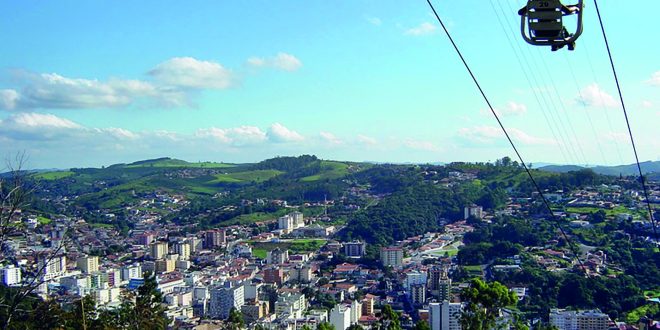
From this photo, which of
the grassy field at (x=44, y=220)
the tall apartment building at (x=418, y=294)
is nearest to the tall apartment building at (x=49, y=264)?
the grassy field at (x=44, y=220)

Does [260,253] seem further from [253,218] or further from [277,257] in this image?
[253,218]

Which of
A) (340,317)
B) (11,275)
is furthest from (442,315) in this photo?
(11,275)

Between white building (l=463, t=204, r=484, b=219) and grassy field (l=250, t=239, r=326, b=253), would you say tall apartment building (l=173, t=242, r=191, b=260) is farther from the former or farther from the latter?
white building (l=463, t=204, r=484, b=219)

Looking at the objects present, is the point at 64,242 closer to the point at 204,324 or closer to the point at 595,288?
the point at 204,324

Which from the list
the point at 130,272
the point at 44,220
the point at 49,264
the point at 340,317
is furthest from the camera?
the point at 44,220

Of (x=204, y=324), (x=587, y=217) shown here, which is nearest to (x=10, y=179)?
(x=204, y=324)

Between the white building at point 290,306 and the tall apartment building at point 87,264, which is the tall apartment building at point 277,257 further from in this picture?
the white building at point 290,306
